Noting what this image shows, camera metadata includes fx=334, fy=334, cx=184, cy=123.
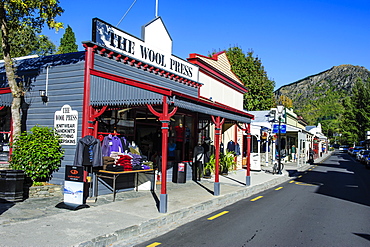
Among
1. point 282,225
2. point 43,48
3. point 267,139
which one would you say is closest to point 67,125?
point 282,225

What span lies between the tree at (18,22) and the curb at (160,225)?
558 centimetres

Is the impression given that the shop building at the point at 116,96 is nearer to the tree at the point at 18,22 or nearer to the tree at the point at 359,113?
the tree at the point at 18,22

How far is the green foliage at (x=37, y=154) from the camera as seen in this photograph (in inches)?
396

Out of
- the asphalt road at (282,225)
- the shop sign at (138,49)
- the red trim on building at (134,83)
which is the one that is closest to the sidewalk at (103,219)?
the asphalt road at (282,225)

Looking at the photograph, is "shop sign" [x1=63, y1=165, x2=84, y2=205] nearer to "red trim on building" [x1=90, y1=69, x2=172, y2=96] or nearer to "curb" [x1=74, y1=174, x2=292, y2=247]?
"curb" [x1=74, y1=174, x2=292, y2=247]

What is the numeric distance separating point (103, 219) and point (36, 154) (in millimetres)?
3644

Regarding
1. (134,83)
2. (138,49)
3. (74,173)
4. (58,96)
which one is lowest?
(74,173)

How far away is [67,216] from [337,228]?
21.0 feet

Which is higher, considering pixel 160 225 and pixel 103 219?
pixel 103 219

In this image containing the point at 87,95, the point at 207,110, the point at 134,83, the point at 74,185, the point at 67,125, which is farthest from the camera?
the point at 207,110

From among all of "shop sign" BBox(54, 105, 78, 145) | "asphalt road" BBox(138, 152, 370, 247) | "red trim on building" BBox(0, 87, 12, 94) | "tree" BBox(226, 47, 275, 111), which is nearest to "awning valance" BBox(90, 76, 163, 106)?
"shop sign" BBox(54, 105, 78, 145)

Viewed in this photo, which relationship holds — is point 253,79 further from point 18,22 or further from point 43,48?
point 18,22

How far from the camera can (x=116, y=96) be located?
9836 millimetres

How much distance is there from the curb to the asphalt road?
12.0 inches
